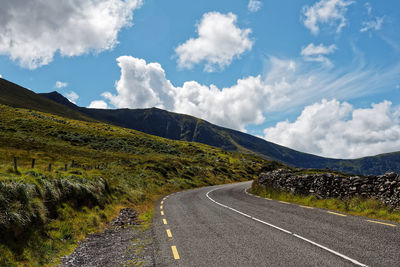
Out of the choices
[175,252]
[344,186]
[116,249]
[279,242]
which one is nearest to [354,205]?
[344,186]

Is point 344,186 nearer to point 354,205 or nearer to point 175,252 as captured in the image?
point 354,205

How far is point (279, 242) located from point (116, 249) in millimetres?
5820

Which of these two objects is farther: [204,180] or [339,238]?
[204,180]

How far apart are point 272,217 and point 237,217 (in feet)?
5.99

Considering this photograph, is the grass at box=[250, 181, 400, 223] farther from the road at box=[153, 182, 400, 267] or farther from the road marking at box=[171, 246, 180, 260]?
the road marking at box=[171, 246, 180, 260]

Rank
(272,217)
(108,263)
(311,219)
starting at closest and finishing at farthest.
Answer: (108,263), (311,219), (272,217)

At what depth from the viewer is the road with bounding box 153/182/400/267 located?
249 inches

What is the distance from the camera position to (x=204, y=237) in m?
9.19

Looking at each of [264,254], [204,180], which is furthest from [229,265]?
[204,180]

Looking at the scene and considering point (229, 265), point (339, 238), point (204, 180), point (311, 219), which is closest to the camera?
point (229, 265)

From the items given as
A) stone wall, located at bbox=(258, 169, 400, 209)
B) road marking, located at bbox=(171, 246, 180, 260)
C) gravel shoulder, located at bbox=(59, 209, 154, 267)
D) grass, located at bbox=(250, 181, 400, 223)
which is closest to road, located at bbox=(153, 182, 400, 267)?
road marking, located at bbox=(171, 246, 180, 260)

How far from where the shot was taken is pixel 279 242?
7.97 m

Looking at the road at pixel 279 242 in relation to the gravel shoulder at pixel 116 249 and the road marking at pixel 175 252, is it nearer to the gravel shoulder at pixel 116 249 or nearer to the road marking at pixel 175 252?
the road marking at pixel 175 252

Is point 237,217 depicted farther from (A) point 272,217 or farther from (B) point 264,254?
(B) point 264,254
